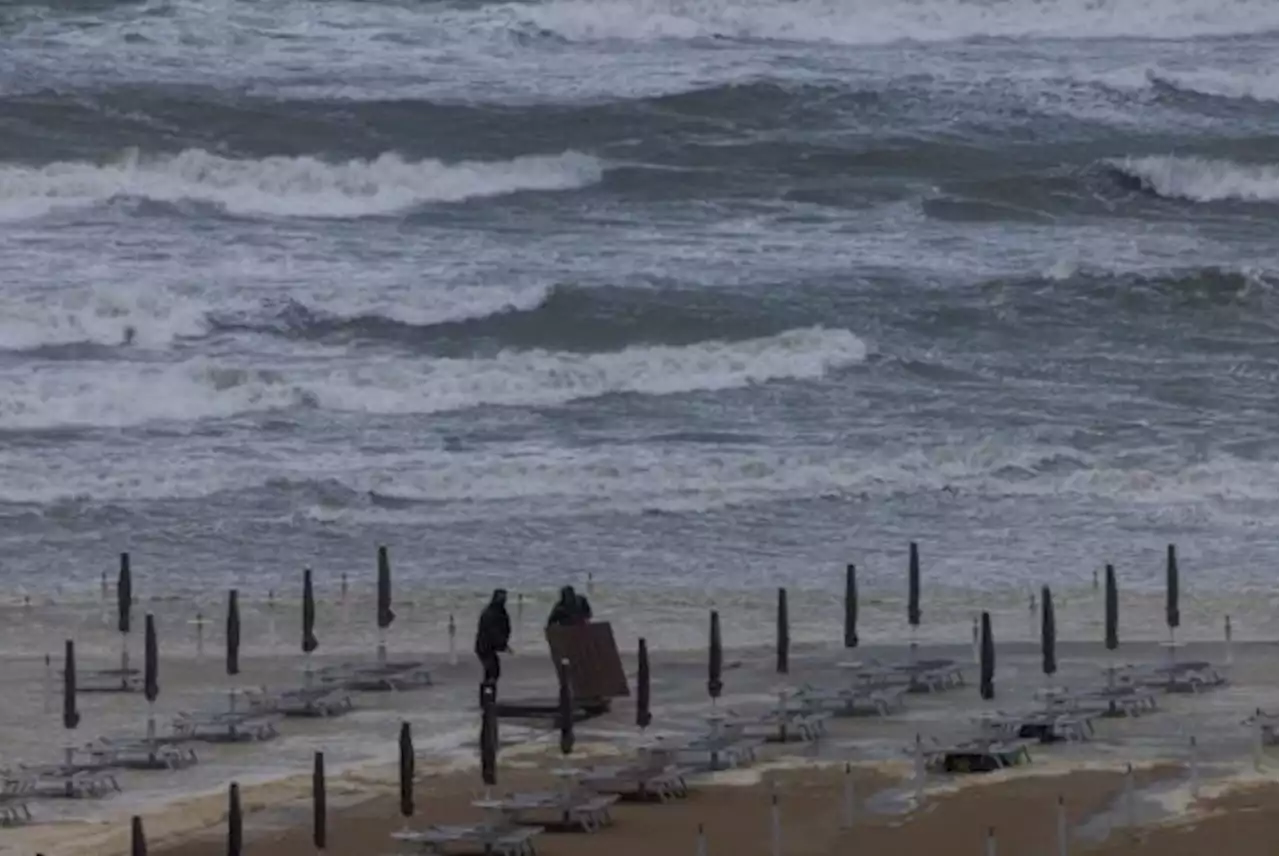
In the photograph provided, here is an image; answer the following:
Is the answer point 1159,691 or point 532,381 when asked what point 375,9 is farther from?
point 1159,691

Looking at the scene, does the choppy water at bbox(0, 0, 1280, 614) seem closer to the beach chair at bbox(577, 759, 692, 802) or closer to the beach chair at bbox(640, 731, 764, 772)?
the beach chair at bbox(640, 731, 764, 772)

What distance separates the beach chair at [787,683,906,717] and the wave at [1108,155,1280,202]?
25.3 meters

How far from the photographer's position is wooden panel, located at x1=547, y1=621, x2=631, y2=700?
2311cm

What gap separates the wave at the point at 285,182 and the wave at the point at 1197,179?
282 inches

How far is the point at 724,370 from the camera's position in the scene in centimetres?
3844


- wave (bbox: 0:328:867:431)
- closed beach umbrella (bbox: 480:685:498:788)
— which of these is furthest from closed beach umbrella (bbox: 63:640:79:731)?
wave (bbox: 0:328:867:431)

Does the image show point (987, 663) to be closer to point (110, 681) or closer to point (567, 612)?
point (567, 612)

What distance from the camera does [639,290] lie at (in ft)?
138

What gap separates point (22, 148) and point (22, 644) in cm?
2313

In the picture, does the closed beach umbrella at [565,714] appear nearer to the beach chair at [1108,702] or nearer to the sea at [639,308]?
the beach chair at [1108,702]

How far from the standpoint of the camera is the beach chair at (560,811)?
19.6 meters

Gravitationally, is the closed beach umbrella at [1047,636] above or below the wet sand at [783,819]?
above

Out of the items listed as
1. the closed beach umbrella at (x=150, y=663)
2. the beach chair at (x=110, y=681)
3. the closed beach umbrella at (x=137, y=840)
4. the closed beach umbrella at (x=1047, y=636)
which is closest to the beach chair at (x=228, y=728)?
the closed beach umbrella at (x=150, y=663)

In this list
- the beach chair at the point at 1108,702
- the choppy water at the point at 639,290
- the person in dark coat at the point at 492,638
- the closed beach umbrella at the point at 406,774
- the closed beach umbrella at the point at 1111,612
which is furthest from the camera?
the choppy water at the point at 639,290
